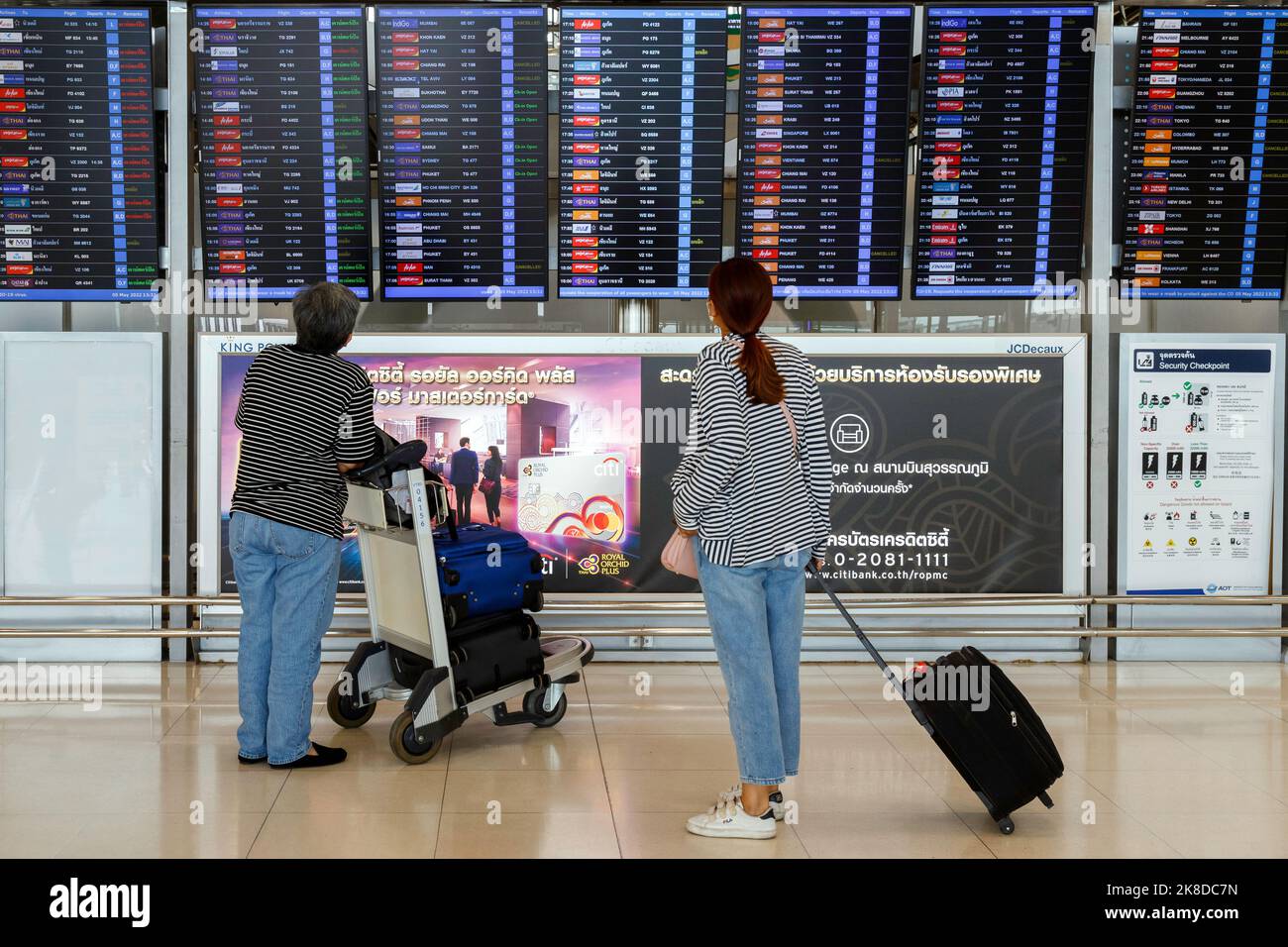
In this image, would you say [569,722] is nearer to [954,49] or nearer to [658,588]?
[658,588]

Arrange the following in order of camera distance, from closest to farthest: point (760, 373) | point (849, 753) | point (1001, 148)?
point (760, 373)
point (849, 753)
point (1001, 148)

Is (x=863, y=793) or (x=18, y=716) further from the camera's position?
(x=18, y=716)

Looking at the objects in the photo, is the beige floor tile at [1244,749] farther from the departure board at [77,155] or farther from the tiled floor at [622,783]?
the departure board at [77,155]

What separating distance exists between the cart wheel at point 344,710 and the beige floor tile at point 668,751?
3.06 ft

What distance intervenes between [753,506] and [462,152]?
2.99 metres

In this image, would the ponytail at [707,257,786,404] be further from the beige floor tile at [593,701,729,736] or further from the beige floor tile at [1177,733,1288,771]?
the beige floor tile at [1177,733,1288,771]

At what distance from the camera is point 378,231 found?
570 centimetres

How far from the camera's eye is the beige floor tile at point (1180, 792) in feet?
12.6

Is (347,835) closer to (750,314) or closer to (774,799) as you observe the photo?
(774,799)

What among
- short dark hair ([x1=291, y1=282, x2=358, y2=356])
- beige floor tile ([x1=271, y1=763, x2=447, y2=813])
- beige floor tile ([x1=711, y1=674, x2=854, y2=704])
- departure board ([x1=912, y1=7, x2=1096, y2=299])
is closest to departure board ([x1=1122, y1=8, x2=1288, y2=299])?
departure board ([x1=912, y1=7, x2=1096, y2=299])

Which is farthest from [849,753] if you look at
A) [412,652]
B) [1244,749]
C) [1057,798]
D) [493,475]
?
[493,475]

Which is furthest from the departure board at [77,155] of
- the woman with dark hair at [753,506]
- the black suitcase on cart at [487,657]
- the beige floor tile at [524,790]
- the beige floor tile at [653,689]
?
the woman with dark hair at [753,506]

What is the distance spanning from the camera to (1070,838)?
3.56 meters

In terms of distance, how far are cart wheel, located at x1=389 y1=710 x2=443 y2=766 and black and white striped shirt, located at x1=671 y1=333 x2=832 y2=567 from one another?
137cm
